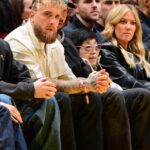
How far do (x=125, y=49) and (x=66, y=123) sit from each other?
1.08 m

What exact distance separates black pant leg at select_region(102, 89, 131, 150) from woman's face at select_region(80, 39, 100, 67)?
0.40 meters

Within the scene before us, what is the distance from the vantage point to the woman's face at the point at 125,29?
325cm

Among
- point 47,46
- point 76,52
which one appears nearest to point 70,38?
point 76,52

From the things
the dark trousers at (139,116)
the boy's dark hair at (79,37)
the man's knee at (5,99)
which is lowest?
the dark trousers at (139,116)

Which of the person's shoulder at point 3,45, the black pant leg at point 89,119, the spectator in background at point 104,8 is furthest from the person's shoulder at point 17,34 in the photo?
the spectator in background at point 104,8

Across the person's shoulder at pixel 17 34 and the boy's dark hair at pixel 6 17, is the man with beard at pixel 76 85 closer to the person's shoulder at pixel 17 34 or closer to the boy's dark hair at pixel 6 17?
the person's shoulder at pixel 17 34

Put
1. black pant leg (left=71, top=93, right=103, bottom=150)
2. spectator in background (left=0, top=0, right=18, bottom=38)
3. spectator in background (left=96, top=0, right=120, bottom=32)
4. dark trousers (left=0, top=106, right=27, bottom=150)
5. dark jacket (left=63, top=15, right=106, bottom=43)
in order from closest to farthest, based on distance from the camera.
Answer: dark trousers (left=0, top=106, right=27, bottom=150)
black pant leg (left=71, top=93, right=103, bottom=150)
spectator in background (left=0, top=0, right=18, bottom=38)
dark jacket (left=63, top=15, right=106, bottom=43)
spectator in background (left=96, top=0, right=120, bottom=32)

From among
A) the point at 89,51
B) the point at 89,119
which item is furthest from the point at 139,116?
the point at 89,51

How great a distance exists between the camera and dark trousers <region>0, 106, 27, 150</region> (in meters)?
1.94

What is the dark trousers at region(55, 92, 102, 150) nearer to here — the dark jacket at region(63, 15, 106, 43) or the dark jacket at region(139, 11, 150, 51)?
the dark jacket at region(63, 15, 106, 43)

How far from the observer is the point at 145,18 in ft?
12.7

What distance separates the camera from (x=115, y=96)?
2.54 metres

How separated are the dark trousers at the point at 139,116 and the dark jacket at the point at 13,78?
62 centimetres

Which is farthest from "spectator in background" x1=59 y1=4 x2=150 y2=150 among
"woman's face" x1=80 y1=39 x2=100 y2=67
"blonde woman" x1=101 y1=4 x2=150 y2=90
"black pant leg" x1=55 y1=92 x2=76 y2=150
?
"black pant leg" x1=55 y1=92 x2=76 y2=150
